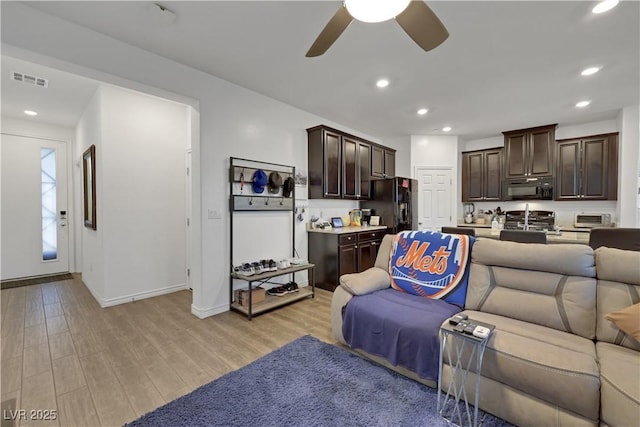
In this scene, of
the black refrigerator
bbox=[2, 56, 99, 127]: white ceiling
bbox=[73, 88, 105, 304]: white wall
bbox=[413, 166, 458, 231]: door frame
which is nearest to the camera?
bbox=[2, 56, 99, 127]: white ceiling

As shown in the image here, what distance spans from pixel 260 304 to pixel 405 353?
1931 mm

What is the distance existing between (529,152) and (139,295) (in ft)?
23.2

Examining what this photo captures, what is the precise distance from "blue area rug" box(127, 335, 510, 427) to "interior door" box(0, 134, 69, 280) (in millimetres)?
4907

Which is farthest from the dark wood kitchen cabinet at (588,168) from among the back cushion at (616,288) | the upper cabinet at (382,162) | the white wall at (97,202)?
the white wall at (97,202)

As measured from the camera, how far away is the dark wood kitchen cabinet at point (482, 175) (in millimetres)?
5590

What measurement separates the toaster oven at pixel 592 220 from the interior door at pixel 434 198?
6.87 ft

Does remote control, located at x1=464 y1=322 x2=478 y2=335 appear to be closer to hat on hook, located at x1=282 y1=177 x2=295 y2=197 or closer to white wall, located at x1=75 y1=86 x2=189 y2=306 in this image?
hat on hook, located at x1=282 y1=177 x2=295 y2=197

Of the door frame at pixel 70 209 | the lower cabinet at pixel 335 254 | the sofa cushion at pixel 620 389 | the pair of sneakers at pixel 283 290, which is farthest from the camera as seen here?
the door frame at pixel 70 209

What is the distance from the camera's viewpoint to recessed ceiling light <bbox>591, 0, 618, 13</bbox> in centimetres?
198

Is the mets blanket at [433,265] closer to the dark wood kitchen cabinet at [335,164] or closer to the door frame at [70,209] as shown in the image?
the dark wood kitchen cabinet at [335,164]

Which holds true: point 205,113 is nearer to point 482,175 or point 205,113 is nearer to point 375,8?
point 375,8

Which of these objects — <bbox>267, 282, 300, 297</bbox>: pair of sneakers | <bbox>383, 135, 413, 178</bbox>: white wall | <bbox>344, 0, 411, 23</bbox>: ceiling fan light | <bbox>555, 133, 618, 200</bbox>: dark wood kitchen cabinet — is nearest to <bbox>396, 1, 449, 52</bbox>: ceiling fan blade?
<bbox>344, 0, 411, 23</bbox>: ceiling fan light

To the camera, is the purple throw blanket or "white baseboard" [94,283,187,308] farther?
"white baseboard" [94,283,187,308]

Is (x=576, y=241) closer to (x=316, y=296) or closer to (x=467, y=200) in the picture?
(x=467, y=200)
